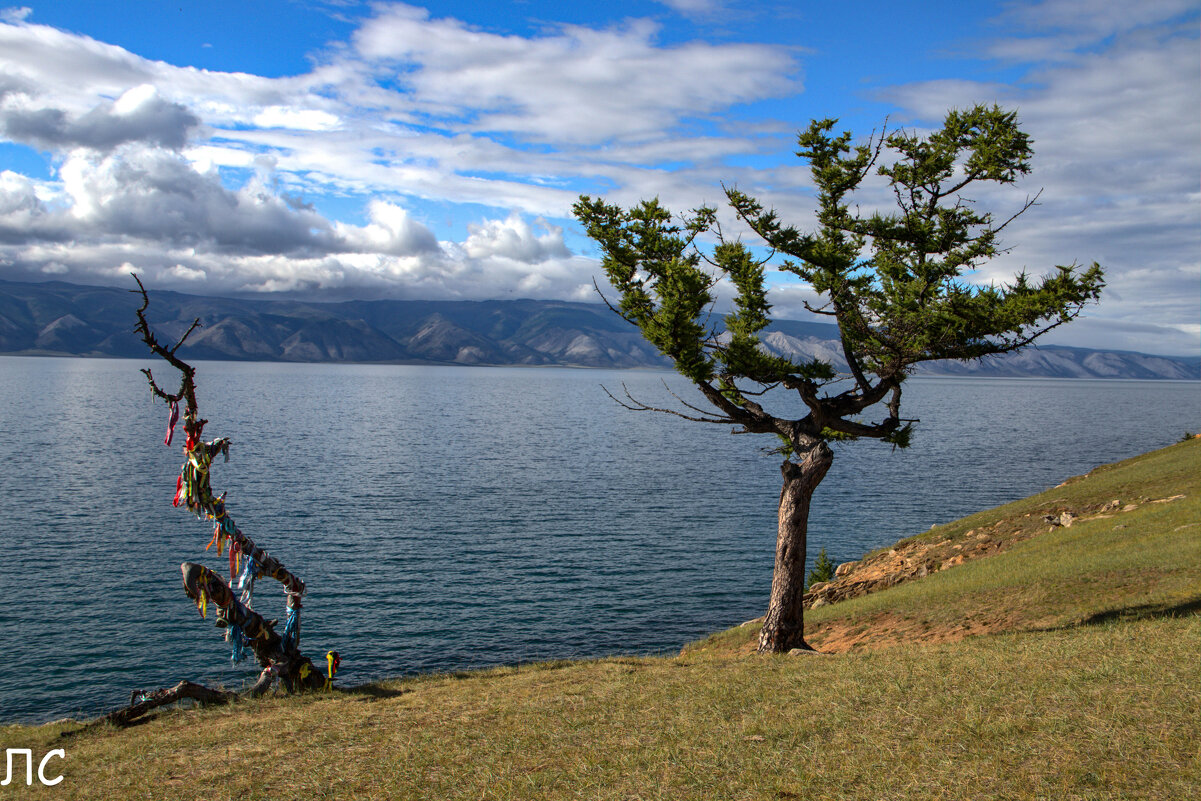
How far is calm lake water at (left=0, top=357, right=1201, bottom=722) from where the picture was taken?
1270 inches

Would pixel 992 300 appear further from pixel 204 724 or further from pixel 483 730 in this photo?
pixel 204 724

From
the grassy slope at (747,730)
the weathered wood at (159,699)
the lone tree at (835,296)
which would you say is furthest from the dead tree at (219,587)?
the lone tree at (835,296)

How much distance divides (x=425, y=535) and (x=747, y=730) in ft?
134

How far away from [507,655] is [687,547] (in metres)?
20.3

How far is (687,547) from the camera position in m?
49.7

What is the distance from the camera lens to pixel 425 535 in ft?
167

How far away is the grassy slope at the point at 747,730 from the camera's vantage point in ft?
33.5

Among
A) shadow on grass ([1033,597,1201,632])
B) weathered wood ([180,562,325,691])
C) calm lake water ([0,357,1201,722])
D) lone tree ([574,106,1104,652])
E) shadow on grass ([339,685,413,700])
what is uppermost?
lone tree ([574,106,1104,652])

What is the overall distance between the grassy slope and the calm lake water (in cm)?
1425

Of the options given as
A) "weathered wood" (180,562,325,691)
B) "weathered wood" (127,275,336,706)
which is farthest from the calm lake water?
"weathered wood" (127,275,336,706)

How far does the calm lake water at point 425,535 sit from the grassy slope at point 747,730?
14251 millimetres

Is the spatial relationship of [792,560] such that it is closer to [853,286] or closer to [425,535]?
[853,286]

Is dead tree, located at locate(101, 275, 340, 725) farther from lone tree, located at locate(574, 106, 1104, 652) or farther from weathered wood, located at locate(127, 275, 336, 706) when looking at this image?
lone tree, located at locate(574, 106, 1104, 652)

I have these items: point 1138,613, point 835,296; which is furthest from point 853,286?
point 1138,613
